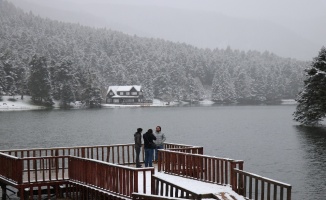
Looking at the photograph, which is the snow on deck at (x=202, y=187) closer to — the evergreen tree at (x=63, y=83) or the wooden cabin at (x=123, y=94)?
the evergreen tree at (x=63, y=83)

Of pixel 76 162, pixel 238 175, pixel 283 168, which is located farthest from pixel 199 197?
pixel 283 168

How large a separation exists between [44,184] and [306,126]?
62.9 meters

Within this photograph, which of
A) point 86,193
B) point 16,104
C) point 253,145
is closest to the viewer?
point 86,193

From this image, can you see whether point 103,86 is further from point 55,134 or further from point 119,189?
point 119,189

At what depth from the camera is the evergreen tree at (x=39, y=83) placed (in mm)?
137125

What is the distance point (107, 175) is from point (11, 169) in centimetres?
512

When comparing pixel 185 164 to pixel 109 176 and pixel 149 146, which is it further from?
pixel 109 176

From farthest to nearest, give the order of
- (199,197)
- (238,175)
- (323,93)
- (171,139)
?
(323,93) < (171,139) < (238,175) < (199,197)

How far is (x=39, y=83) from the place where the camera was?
138 meters

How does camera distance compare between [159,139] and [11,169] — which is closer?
[11,169]

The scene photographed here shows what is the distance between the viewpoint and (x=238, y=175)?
1708 cm

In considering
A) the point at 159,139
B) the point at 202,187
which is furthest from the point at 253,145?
the point at 202,187

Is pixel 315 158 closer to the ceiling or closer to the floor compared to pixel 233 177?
closer to the floor

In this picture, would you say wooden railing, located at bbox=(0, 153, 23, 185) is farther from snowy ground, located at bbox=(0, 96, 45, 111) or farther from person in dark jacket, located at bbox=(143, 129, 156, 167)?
snowy ground, located at bbox=(0, 96, 45, 111)
